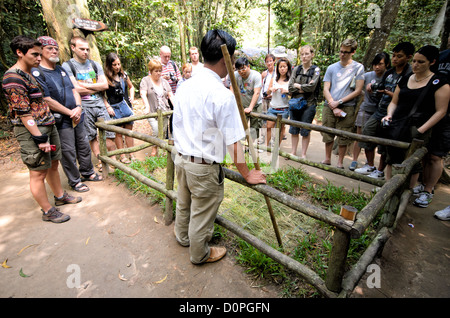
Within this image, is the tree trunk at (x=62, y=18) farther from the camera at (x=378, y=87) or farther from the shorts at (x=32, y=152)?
the camera at (x=378, y=87)

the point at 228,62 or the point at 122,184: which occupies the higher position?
the point at 228,62

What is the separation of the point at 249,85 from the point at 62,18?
11.4ft

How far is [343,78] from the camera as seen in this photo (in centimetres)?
392

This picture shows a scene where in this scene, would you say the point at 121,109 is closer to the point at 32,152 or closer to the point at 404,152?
the point at 32,152

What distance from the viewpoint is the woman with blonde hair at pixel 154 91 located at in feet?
15.3

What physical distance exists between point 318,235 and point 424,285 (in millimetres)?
1015

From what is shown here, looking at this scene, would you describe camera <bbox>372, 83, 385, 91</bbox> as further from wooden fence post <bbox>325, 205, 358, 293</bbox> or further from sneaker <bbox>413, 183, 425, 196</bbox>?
wooden fence post <bbox>325, 205, 358, 293</bbox>

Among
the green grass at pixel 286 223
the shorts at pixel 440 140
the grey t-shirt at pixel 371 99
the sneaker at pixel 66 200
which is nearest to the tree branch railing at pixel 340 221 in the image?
the green grass at pixel 286 223

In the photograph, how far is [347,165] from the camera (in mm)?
4699

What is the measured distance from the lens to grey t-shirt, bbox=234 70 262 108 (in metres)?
4.67

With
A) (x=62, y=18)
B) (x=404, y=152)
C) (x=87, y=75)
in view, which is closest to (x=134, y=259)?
(x=87, y=75)

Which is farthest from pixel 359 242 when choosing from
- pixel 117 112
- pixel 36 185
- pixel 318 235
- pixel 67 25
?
pixel 67 25

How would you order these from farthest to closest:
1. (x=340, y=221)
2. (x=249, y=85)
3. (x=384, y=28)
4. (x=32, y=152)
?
1. (x=384, y=28)
2. (x=249, y=85)
3. (x=32, y=152)
4. (x=340, y=221)
